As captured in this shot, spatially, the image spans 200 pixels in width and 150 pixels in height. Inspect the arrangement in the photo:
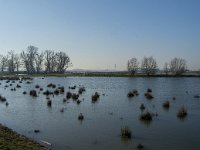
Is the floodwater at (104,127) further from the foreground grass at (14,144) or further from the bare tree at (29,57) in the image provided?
the bare tree at (29,57)

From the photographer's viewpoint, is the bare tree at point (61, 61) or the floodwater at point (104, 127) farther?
the bare tree at point (61, 61)

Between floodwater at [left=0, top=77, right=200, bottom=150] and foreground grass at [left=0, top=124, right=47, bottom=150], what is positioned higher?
foreground grass at [left=0, top=124, right=47, bottom=150]

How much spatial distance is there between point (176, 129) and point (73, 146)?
794 centimetres

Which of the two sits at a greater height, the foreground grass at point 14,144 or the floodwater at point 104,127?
the foreground grass at point 14,144

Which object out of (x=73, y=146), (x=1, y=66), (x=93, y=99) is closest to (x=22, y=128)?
(x=73, y=146)

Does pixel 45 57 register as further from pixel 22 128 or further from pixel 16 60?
pixel 22 128

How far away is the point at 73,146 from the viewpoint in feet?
55.7

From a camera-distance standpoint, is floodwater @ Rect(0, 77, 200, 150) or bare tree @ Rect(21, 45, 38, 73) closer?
floodwater @ Rect(0, 77, 200, 150)

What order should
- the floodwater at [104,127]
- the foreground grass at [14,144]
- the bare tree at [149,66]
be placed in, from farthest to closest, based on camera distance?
the bare tree at [149,66]
the floodwater at [104,127]
the foreground grass at [14,144]

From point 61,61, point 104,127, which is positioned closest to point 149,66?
point 61,61

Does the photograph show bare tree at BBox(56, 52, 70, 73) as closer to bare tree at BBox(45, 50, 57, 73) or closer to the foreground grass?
bare tree at BBox(45, 50, 57, 73)

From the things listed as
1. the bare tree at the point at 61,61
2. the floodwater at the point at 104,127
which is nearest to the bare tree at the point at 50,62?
the bare tree at the point at 61,61

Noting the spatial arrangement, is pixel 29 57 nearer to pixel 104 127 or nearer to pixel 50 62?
pixel 50 62

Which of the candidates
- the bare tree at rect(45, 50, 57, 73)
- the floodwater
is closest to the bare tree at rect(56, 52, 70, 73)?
the bare tree at rect(45, 50, 57, 73)
